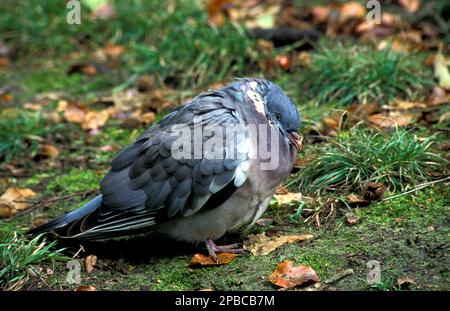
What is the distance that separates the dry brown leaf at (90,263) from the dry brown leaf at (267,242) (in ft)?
2.83

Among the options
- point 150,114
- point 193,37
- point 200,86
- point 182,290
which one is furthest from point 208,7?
point 182,290

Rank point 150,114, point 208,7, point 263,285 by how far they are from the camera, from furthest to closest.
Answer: point 208,7 → point 150,114 → point 263,285

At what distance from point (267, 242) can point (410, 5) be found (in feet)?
14.3

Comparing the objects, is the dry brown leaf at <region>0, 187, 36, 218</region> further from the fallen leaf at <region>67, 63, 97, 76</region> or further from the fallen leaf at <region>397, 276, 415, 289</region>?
the fallen leaf at <region>397, 276, 415, 289</region>

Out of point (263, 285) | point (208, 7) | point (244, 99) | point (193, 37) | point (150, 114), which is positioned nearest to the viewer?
point (263, 285)

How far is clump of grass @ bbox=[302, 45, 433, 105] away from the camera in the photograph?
5730 mm

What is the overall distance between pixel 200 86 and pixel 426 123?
2151 millimetres

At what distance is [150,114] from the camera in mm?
6246

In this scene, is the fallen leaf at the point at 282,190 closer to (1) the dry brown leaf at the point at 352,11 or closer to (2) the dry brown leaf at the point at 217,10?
(2) the dry brown leaf at the point at 217,10

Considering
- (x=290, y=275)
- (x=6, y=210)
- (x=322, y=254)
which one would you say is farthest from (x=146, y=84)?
(x=290, y=275)

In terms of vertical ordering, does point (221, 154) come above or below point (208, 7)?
below

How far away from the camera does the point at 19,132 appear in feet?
20.0

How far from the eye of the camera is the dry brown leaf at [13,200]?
16.2 feet
